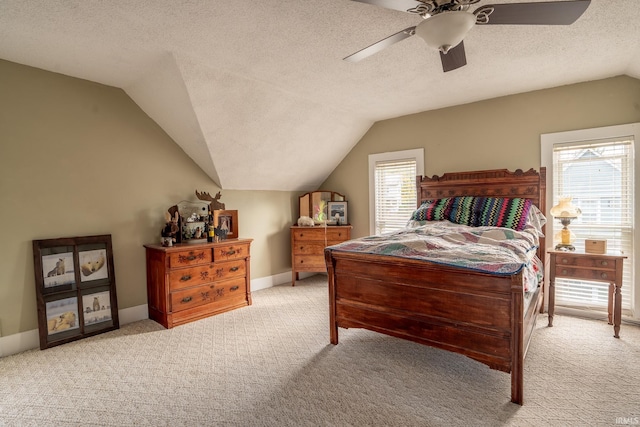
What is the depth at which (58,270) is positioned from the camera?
310cm

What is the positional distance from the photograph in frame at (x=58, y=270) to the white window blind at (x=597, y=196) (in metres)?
5.13

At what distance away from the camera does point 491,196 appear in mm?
3949

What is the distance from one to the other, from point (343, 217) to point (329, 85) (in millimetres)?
2283

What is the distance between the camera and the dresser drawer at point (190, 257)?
3.44m

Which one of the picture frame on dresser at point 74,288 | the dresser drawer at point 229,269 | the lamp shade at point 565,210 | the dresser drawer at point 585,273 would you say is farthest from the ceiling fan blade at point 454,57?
the picture frame on dresser at point 74,288

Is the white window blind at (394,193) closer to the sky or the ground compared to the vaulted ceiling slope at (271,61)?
closer to the ground

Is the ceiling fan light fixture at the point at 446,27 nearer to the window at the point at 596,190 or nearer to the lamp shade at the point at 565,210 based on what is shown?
the lamp shade at the point at 565,210

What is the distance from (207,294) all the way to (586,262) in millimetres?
3901

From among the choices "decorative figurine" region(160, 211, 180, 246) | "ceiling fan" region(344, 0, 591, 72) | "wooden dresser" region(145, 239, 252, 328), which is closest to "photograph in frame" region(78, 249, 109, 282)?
"wooden dresser" region(145, 239, 252, 328)

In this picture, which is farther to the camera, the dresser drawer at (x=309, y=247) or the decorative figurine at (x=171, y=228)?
the dresser drawer at (x=309, y=247)

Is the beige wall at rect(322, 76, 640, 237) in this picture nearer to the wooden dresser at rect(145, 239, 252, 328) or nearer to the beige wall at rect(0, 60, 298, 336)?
the wooden dresser at rect(145, 239, 252, 328)

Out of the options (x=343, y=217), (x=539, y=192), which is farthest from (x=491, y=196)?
(x=343, y=217)

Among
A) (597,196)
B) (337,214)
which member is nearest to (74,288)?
(337,214)

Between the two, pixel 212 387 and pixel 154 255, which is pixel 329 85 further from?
pixel 212 387
